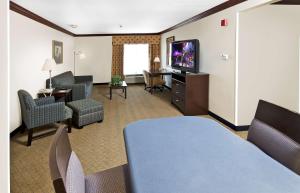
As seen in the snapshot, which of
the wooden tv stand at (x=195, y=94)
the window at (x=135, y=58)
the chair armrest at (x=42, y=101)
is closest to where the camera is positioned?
the chair armrest at (x=42, y=101)

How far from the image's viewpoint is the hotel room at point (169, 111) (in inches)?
41.5

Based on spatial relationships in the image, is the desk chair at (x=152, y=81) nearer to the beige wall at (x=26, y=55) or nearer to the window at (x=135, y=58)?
the window at (x=135, y=58)

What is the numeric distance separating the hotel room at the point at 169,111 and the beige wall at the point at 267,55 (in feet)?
0.06

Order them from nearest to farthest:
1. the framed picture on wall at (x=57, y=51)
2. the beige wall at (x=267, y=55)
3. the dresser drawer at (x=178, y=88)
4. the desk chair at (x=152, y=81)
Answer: the beige wall at (x=267, y=55) → the dresser drawer at (x=178, y=88) → the framed picture on wall at (x=57, y=51) → the desk chair at (x=152, y=81)

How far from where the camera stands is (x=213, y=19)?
4.64 meters

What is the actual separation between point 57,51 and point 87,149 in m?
4.31

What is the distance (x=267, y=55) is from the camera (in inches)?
155

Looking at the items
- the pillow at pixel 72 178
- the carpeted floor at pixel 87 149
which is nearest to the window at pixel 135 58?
the carpeted floor at pixel 87 149

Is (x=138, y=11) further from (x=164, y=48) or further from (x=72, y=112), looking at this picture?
(x=164, y=48)

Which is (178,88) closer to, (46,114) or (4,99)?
(46,114)

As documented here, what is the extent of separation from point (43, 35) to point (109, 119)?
2615mm

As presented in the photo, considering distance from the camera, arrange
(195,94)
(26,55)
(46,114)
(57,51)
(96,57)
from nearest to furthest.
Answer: (46,114)
(26,55)
(195,94)
(57,51)
(96,57)

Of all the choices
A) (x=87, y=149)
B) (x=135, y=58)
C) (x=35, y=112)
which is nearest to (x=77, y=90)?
(x=35, y=112)

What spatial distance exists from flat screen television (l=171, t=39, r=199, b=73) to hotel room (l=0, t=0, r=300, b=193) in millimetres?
44
